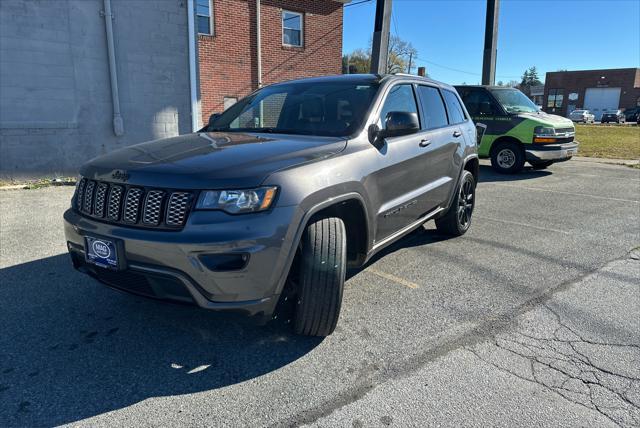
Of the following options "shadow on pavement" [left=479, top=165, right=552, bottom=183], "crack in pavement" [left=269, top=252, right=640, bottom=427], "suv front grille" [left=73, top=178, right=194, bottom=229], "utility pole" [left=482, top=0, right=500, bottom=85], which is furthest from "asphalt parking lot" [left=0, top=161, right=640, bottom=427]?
"utility pole" [left=482, top=0, right=500, bottom=85]

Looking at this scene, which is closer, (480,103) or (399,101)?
(399,101)

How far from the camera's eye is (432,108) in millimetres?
4793

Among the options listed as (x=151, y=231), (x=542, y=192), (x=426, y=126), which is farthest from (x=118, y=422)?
(x=542, y=192)

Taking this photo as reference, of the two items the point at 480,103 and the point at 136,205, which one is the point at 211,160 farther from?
the point at 480,103

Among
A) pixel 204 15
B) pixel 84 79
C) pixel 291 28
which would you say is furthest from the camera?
pixel 291 28

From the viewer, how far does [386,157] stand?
139 inches

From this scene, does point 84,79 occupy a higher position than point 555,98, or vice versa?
point 555,98

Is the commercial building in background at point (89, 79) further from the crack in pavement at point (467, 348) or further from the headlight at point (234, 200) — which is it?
the crack in pavement at point (467, 348)

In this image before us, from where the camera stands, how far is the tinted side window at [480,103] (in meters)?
10.8

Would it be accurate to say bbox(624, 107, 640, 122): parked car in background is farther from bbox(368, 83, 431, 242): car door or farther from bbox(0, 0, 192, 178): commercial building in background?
bbox(368, 83, 431, 242): car door

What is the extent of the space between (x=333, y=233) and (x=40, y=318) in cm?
228

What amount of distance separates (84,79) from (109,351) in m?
7.85

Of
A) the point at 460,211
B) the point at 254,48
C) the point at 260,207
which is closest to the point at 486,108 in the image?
the point at 460,211

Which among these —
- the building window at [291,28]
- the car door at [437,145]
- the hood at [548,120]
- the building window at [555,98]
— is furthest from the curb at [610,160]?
the building window at [555,98]
